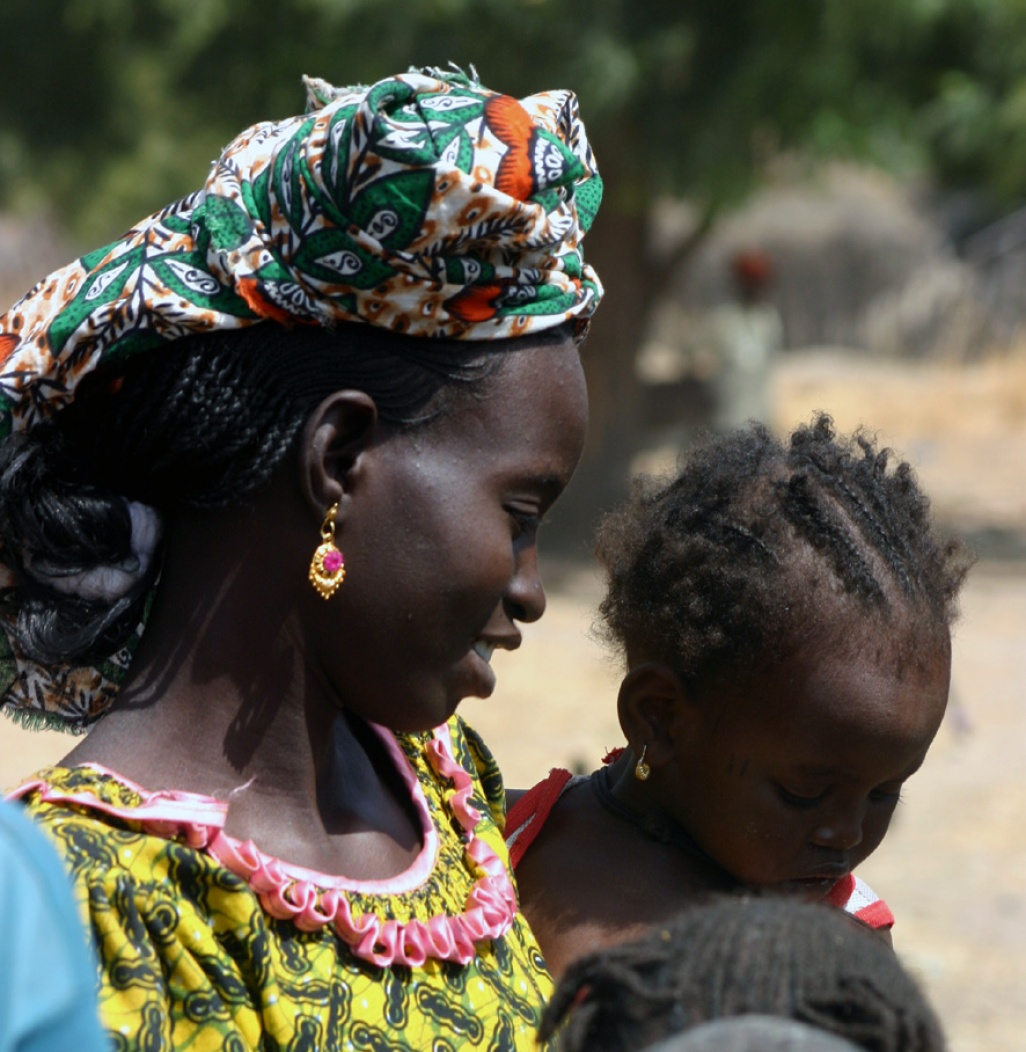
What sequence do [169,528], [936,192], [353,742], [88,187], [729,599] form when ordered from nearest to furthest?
[169,528] → [353,742] → [729,599] → [88,187] → [936,192]

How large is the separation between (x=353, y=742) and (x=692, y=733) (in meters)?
0.56

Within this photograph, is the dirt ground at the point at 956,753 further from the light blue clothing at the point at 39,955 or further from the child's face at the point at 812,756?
the light blue clothing at the point at 39,955

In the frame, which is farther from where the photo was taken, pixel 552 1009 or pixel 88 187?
pixel 88 187

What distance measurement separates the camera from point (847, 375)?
19.8 metres

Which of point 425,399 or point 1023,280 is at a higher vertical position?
point 1023,280

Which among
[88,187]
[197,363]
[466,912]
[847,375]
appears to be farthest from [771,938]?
[847,375]

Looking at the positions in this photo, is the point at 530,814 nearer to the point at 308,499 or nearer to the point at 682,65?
the point at 308,499

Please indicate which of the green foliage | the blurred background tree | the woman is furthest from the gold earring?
the blurred background tree

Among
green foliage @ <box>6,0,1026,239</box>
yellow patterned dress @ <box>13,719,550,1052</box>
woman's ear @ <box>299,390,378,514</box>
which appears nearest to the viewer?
yellow patterned dress @ <box>13,719,550,1052</box>

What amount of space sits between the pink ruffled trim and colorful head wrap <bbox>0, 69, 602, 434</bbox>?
490mm

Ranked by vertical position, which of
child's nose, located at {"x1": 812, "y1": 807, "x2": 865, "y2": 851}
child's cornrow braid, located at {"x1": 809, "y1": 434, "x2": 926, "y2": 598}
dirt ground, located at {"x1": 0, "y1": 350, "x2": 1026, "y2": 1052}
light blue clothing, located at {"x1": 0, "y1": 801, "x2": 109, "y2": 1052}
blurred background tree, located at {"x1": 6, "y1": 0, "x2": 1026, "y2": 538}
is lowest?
light blue clothing, located at {"x1": 0, "y1": 801, "x2": 109, "y2": 1052}

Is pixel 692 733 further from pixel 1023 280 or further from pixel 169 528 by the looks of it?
pixel 1023 280

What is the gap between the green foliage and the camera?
10.4 metres

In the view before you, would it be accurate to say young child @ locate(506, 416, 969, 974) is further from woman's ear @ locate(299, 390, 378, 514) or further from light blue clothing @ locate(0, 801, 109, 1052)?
light blue clothing @ locate(0, 801, 109, 1052)
